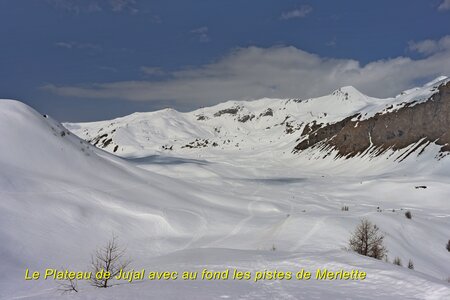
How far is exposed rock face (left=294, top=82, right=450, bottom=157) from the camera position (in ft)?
180

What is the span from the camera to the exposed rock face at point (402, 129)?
54969 millimetres

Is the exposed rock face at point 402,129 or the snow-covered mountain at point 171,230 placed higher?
the exposed rock face at point 402,129

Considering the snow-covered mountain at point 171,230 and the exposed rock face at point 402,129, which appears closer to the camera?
the snow-covered mountain at point 171,230

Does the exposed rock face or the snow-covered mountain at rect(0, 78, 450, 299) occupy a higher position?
the exposed rock face

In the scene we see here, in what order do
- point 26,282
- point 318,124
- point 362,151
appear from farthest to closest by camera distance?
point 318,124
point 362,151
point 26,282

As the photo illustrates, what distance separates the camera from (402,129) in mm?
62812

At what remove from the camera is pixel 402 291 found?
7039 mm

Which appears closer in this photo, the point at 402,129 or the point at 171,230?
the point at 171,230

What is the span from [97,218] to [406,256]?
13020 mm

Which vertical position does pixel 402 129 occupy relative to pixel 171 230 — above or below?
above

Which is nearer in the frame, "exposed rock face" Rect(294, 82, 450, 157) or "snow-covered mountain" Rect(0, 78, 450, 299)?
"snow-covered mountain" Rect(0, 78, 450, 299)

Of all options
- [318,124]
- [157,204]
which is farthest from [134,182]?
[318,124]

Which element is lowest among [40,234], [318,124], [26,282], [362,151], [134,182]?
[26,282]

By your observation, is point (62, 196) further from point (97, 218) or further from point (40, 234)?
point (40, 234)
